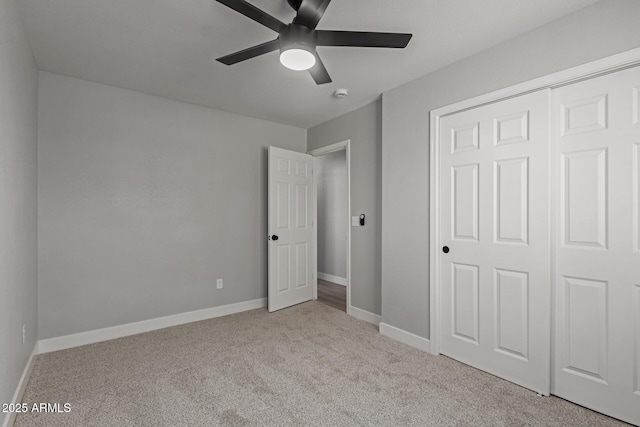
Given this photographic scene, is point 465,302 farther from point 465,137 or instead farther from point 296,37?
point 296,37

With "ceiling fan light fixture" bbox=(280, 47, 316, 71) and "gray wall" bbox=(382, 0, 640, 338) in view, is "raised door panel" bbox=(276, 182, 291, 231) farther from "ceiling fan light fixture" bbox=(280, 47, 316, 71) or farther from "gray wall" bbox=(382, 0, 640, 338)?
"ceiling fan light fixture" bbox=(280, 47, 316, 71)

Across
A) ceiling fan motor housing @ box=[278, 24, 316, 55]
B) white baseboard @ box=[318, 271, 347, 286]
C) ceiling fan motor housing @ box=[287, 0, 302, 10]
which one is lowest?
white baseboard @ box=[318, 271, 347, 286]

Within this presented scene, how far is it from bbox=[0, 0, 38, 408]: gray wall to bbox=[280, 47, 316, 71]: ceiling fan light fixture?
1.45 meters

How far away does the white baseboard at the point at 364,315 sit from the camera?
339 cm

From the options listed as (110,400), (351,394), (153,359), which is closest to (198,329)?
(153,359)

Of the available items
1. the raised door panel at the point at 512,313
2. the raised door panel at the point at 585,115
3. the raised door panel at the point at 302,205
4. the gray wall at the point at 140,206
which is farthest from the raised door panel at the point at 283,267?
the raised door panel at the point at 585,115

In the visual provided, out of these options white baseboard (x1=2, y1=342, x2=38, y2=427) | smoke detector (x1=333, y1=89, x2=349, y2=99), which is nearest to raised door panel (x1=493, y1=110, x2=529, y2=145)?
smoke detector (x1=333, y1=89, x2=349, y2=99)

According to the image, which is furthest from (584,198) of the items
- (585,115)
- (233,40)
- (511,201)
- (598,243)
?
(233,40)

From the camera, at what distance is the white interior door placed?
151 inches

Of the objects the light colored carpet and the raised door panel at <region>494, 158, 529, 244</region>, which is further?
the raised door panel at <region>494, 158, 529, 244</region>

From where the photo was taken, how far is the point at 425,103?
109 inches

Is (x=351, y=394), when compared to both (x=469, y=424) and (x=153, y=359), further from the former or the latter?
(x=153, y=359)

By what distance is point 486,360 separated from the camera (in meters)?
2.36

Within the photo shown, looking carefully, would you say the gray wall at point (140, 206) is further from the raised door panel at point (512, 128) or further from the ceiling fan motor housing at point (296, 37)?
the raised door panel at point (512, 128)
